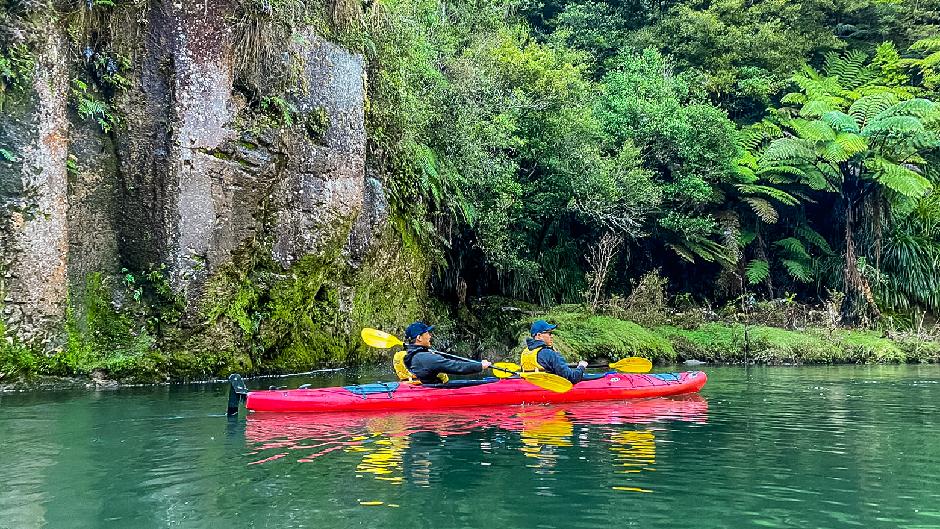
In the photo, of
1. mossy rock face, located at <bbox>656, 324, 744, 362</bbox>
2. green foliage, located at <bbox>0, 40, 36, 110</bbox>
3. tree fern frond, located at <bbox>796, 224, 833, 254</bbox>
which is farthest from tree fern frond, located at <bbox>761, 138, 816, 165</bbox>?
green foliage, located at <bbox>0, 40, 36, 110</bbox>

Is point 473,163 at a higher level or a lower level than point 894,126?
lower

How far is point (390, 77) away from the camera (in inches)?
595

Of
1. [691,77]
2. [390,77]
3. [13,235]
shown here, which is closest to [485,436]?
[13,235]

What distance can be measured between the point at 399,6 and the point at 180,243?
25.7 ft

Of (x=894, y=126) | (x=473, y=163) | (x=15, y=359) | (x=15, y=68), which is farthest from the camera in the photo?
(x=894, y=126)

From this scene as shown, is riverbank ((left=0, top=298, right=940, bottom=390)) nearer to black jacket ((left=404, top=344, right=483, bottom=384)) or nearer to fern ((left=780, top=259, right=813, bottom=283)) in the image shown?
fern ((left=780, top=259, right=813, bottom=283))

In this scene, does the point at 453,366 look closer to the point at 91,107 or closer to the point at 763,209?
the point at 91,107

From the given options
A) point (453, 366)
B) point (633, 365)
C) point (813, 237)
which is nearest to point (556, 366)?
point (453, 366)

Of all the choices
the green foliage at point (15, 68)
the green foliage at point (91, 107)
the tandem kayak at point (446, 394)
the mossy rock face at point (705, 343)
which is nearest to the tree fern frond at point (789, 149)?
the mossy rock face at point (705, 343)

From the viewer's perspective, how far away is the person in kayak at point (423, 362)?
29.8 ft

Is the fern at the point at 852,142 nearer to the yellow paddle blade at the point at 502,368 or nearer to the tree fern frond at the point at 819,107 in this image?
the tree fern frond at the point at 819,107

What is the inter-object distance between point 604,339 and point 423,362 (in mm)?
6695

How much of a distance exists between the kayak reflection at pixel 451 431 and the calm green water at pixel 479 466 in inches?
1.2

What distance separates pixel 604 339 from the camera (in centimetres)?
1512
